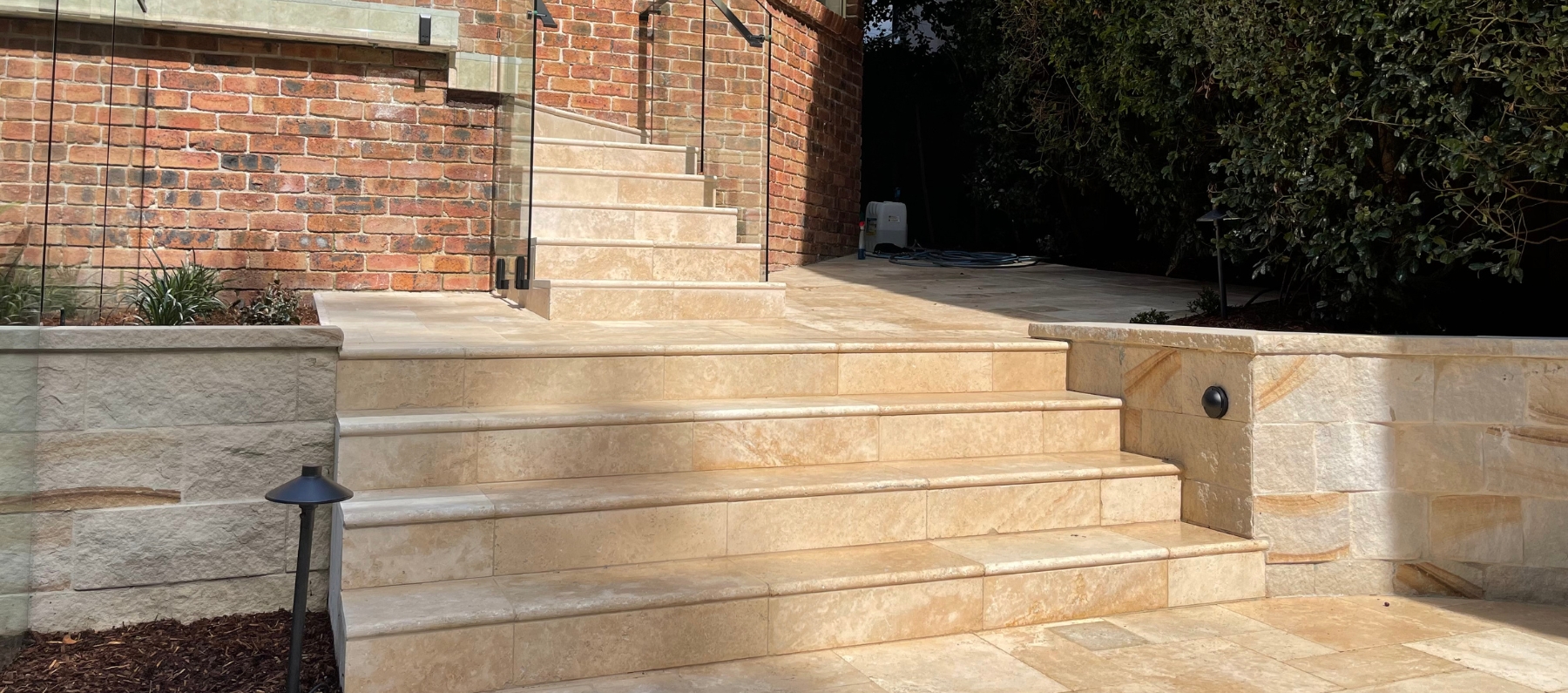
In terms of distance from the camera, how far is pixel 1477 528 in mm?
3438

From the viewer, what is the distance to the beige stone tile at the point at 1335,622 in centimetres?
303

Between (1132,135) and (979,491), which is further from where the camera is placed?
(1132,135)

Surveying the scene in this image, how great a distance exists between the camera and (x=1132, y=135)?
6988mm

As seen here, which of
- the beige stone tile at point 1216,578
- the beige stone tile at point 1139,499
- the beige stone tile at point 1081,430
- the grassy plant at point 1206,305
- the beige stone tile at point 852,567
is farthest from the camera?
the grassy plant at point 1206,305

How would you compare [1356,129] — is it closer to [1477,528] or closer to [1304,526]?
[1477,528]

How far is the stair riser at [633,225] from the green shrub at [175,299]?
1.49m

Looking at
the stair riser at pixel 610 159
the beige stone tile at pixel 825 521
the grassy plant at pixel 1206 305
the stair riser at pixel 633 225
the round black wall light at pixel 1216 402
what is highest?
the stair riser at pixel 610 159

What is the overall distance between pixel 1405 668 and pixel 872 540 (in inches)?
53.5

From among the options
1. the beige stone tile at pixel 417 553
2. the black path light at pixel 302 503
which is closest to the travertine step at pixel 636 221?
the beige stone tile at pixel 417 553

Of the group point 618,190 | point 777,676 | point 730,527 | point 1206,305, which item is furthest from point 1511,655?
point 618,190

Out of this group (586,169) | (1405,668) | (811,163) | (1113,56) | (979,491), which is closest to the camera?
(1405,668)

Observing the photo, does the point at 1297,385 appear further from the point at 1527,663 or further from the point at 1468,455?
the point at 1527,663

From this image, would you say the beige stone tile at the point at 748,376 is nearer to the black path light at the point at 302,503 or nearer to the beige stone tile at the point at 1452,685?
the black path light at the point at 302,503

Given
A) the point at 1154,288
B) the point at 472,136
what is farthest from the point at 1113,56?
the point at 472,136
